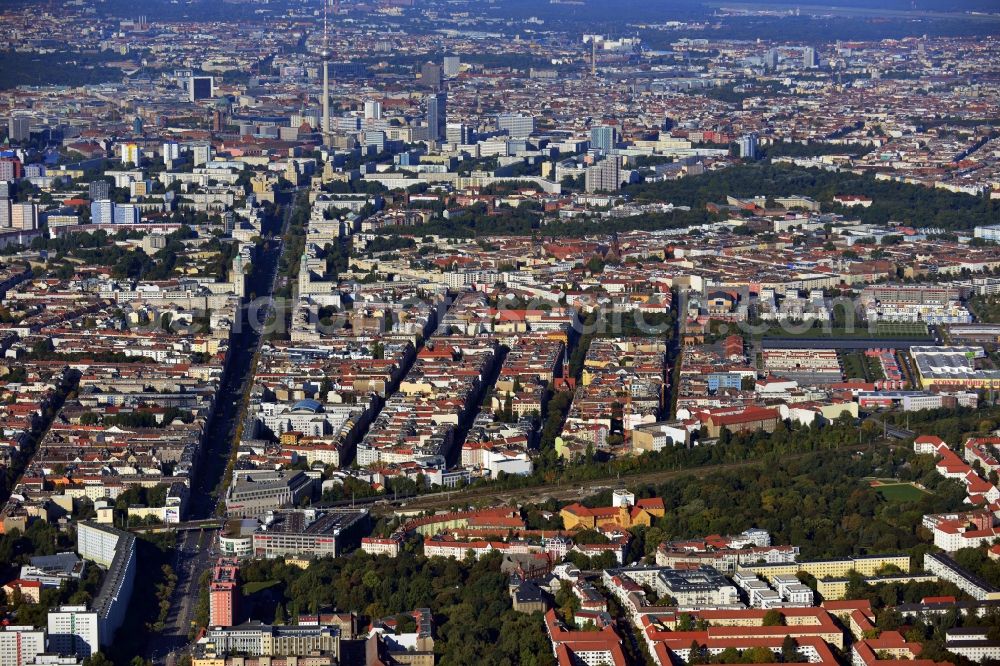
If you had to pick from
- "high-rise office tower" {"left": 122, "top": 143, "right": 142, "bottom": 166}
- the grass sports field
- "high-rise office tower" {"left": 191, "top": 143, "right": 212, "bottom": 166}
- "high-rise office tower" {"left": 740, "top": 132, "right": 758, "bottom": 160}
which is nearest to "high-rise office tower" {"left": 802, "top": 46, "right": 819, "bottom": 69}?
"high-rise office tower" {"left": 740, "top": 132, "right": 758, "bottom": 160}

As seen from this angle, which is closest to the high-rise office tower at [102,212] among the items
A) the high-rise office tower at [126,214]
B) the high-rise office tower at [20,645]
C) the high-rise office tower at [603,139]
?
the high-rise office tower at [126,214]

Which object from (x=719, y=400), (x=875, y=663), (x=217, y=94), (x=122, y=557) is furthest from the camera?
(x=217, y=94)

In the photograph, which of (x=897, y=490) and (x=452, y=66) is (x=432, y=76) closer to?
Answer: (x=452, y=66)

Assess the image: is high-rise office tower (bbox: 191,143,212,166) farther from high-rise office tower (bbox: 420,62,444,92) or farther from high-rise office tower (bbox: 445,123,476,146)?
high-rise office tower (bbox: 420,62,444,92)

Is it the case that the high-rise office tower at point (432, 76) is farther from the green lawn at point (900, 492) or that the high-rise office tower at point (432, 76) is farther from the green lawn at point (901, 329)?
the green lawn at point (900, 492)

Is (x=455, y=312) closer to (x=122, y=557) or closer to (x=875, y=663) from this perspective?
(x=122, y=557)

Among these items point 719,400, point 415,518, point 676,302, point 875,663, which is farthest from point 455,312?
point 875,663
